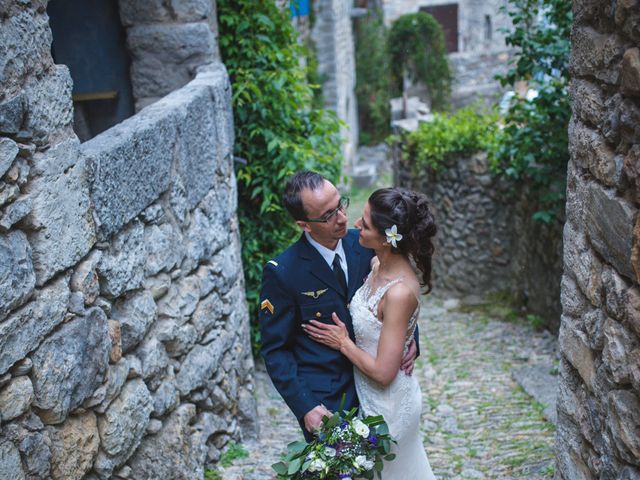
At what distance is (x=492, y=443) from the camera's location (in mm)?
4449

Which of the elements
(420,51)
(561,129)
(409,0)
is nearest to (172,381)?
(561,129)

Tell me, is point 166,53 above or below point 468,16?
above

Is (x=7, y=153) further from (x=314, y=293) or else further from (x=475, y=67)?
(x=475, y=67)

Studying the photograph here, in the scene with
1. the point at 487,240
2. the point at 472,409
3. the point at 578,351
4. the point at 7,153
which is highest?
the point at 7,153

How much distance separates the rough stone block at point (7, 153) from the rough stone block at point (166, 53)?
257cm

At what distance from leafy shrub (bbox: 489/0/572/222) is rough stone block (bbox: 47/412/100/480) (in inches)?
180

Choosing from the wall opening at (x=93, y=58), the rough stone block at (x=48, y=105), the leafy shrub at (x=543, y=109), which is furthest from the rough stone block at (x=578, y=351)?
the leafy shrub at (x=543, y=109)

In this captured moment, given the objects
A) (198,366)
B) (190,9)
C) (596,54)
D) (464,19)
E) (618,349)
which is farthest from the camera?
(464,19)

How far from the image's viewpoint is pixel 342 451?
2457 mm

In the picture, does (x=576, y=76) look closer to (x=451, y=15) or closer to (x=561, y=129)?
(x=561, y=129)

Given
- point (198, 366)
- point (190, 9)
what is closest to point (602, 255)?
point (198, 366)

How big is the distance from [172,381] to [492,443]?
2.12 meters

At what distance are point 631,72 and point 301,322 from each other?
1.37m

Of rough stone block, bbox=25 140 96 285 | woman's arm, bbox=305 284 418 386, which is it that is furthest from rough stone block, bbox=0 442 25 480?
woman's arm, bbox=305 284 418 386
